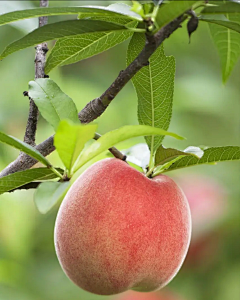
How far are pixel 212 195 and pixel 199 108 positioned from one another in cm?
29

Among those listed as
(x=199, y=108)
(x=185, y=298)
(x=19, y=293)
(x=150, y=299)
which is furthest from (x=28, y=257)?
(x=199, y=108)

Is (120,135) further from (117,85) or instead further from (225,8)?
(225,8)

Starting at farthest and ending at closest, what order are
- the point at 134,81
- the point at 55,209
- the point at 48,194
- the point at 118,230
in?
the point at 55,209 < the point at 134,81 < the point at 118,230 < the point at 48,194

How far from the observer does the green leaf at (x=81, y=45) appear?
29.6 inches

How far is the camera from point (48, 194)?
0.53 metres

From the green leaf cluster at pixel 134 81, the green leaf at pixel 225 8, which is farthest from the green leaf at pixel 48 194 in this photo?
the green leaf at pixel 225 8

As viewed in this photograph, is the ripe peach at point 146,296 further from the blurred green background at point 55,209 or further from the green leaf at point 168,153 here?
the green leaf at point 168,153

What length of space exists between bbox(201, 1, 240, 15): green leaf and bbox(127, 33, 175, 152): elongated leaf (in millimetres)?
172

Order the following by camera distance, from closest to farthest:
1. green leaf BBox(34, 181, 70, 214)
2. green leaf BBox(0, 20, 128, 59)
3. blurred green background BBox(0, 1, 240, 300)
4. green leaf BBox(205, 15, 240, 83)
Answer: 1. green leaf BBox(34, 181, 70, 214)
2. green leaf BBox(0, 20, 128, 59)
3. green leaf BBox(205, 15, 240, 83)
4. blurred green background BBox(0, 1, 240, 300)

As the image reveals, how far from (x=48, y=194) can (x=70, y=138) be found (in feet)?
0.22

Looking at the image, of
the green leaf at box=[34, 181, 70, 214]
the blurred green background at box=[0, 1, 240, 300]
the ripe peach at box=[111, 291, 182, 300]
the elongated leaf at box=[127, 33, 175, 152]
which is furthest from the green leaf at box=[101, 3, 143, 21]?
the ripe peach at box=[111, 291, 182, 300]

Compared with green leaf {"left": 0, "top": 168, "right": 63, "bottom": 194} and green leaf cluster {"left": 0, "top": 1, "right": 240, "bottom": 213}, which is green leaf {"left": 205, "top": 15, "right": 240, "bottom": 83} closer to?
green leaf cluster {"left": 0, "top": 1, "right": 240, "bottom": 213}

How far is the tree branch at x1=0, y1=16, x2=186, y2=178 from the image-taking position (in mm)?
572

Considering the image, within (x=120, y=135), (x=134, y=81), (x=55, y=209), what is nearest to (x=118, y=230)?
(x=120, y=135)
